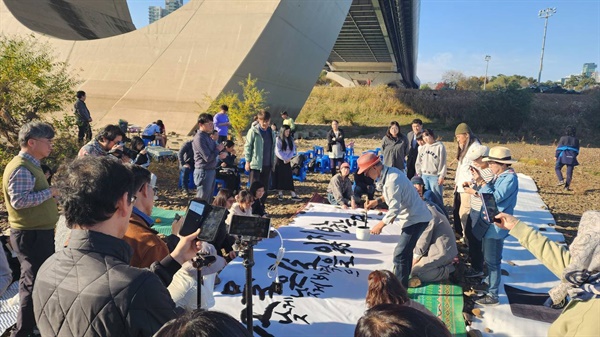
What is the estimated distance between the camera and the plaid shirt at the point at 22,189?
2.58 metres

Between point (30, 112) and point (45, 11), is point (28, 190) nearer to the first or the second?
point (30, 112)

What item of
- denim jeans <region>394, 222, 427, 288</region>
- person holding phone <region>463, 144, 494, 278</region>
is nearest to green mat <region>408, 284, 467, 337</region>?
denim jeans <region>394, 222, 427, 288</region>

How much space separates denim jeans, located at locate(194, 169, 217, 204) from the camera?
5.29 m

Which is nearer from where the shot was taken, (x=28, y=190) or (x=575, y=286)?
(x=575, y=286)

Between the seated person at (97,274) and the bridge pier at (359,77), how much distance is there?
188ft

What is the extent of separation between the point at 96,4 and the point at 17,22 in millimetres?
5218

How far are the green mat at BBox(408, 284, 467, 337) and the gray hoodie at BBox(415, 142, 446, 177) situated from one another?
6.89ft

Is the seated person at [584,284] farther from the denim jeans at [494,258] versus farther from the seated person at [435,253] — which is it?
the seated person at [435,253]

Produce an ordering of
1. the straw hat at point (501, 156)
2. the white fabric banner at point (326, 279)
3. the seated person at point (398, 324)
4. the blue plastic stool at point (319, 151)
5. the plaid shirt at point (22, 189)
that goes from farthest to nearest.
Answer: the blue plastic stool at point (319, 151) → the straw hat at point (501, 156) → the white fabric banner at point (326, 279) → the plaid shirt at point (22, 189) → the seated person at point (398, 324)

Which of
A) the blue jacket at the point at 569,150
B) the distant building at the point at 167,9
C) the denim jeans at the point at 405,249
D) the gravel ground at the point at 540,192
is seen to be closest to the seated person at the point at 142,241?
the denim jeans at the point at 405,249

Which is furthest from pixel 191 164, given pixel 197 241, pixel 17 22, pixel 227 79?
pixel 17 22

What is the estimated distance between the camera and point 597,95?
2489 cm

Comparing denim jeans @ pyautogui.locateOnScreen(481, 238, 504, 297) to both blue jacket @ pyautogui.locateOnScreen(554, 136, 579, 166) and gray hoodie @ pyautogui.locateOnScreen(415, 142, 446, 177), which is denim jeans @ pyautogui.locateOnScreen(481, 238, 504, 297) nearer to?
gray hoodie @ pyautogui.locateOnScreen(415, 142, 446, 177)

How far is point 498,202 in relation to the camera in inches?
129
